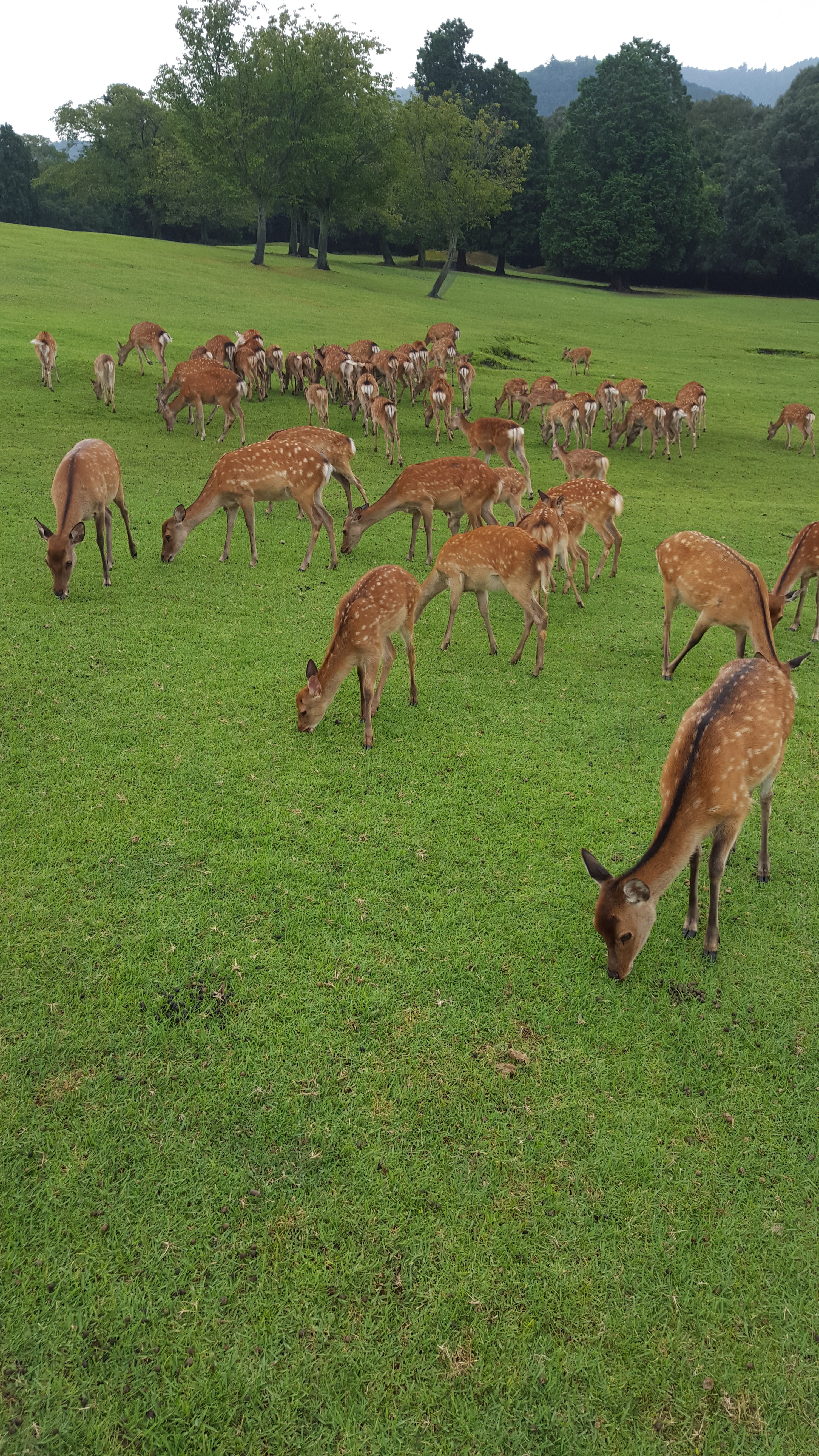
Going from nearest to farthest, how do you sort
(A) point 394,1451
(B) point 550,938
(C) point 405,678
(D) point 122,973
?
(A) point 394,1451 → (D) point 122,973 → (B) point 550,938 → (C) point 405,678

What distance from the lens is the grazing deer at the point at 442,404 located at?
50.9ft

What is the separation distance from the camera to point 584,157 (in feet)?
150

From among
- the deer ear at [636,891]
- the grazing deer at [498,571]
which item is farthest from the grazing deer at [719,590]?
the deer ear at [636,891]

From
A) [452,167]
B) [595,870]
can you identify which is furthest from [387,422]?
[452,167]

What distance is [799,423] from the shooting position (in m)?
17.5

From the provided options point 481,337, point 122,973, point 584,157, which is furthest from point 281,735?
point 584,157

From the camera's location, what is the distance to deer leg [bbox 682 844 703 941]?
14.3 feet

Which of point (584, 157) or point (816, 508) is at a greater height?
point (584, 157)

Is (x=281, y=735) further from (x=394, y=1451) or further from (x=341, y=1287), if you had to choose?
(x=394, y=1451)

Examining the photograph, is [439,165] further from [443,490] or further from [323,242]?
[443,490]

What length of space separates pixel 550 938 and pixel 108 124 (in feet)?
218

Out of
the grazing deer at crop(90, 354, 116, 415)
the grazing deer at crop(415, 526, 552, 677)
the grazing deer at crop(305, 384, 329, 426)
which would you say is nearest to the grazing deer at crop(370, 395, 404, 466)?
the grazing deer at crop(305, 384, 329, 426)

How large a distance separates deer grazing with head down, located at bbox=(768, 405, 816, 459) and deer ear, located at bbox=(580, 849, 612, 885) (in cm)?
1695

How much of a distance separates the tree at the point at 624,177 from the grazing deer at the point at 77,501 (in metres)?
45.9
